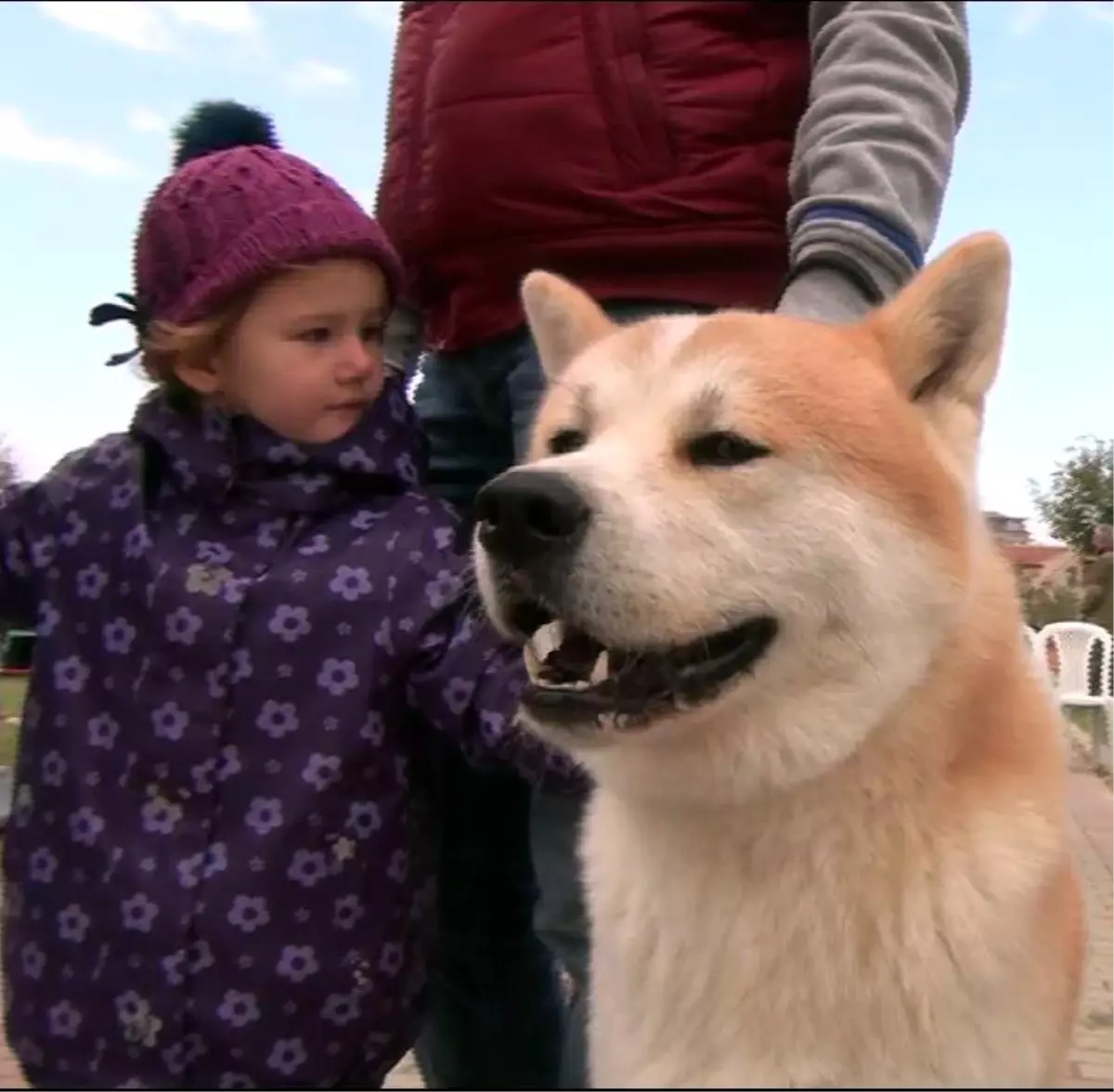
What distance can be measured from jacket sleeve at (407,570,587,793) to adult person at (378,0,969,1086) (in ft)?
0.26

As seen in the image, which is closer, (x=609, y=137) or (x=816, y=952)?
(x=816, y=952)

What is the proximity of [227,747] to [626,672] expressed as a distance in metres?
0.42

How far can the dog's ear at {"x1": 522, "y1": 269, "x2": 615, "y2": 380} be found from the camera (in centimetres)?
121

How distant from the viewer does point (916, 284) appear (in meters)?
1.08

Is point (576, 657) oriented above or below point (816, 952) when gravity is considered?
above

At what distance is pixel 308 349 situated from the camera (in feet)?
4.22

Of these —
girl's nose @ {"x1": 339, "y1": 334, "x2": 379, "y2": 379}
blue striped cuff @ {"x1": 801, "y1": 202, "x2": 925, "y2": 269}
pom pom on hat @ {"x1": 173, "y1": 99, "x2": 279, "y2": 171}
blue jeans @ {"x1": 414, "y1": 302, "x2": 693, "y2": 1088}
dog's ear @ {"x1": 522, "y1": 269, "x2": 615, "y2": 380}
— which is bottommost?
blue jeans @ {"x1": 414, "y1": 302, "x2": 693, "y2": 1088}

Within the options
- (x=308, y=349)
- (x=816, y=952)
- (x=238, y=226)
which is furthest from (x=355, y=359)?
(x=816, y=952)

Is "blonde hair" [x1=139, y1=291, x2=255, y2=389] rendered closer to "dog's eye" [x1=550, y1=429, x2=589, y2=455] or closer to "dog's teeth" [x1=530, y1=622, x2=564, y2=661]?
"dog's eye" [x1=550, y1=429, x2=589, y2=455]

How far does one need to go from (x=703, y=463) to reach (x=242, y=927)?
22.5 inches

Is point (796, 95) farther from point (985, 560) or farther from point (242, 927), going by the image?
point (242, 927)

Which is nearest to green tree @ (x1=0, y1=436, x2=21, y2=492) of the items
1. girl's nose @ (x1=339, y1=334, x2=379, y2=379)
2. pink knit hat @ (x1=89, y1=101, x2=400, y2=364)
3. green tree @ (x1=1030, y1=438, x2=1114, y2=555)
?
pink knit hat @ (x1=89, y1=101, x2=400, y2=364)

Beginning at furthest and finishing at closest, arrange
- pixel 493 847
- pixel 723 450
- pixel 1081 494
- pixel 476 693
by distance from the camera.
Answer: pixel 493 847 → pixel 476 693 → pixel 723 450 → pixel 1081 494

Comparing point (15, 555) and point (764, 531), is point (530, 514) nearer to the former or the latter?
point (764, 531)
